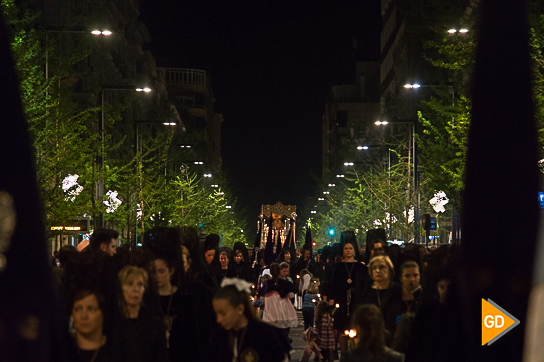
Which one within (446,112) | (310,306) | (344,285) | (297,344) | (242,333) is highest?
(446,112)

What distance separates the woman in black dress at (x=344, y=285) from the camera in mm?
16406

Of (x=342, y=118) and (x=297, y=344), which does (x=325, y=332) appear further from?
(x=342, y=118)

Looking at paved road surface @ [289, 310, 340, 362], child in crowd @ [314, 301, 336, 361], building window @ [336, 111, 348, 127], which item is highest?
building window @ [336, 111, 348, 127]

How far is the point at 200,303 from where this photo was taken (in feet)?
32.9

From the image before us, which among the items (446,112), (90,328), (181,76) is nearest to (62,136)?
(446,112)

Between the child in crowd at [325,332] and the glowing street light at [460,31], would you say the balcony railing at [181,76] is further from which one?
the child in crowd at [325,332]

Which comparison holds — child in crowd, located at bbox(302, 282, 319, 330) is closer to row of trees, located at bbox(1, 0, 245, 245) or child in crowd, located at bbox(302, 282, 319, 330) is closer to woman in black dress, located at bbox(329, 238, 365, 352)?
woman in black dress, located at bbox(329, 238, 365, 352)

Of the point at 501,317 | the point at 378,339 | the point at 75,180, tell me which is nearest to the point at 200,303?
the point at 378,339

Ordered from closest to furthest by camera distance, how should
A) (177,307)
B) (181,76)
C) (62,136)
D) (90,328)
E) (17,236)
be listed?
(17,236)
(90,328)
(177,307)
(62,136)
(181,76)

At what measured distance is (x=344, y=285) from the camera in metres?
16.5

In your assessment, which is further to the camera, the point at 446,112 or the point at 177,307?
the point at 446,112

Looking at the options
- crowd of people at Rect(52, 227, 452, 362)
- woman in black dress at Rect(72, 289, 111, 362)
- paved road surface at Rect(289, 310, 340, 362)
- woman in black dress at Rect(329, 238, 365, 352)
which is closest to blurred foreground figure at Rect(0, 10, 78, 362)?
crowd of people at Rect(52, 227, 452, 362)

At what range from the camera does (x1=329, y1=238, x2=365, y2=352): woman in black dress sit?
16406mm

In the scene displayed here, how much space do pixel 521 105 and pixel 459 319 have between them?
197cm
